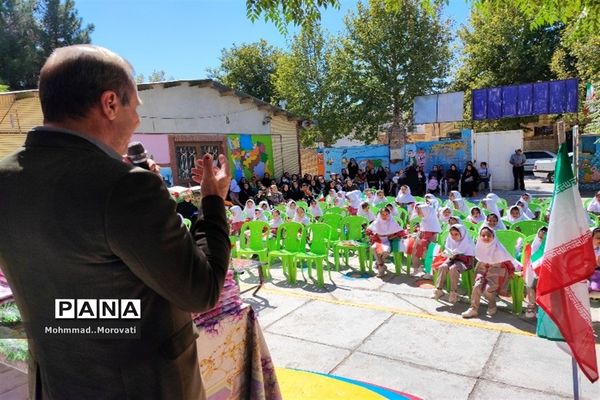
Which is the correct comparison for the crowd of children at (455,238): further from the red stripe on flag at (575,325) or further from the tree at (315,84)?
the tree at (315,84)

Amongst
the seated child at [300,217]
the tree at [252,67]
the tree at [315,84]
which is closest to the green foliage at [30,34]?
the tree at [252,67]

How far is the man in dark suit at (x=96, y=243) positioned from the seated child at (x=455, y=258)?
16.7 feet

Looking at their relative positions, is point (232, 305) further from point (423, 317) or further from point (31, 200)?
point (423, 317)

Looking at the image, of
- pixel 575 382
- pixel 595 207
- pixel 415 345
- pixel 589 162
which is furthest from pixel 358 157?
pixel 575 382

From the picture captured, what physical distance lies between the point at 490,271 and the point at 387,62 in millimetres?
16273

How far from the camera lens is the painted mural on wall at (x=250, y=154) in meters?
16.8

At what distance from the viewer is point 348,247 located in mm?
7398

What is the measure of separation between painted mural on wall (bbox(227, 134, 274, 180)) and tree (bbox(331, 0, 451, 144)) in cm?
514

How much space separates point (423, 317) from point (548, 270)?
243 cm

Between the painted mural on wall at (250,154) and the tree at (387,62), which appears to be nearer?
the painted mural on wall at (250,154)

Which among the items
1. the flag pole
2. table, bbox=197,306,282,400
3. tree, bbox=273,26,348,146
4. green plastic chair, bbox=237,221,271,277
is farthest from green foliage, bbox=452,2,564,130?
table, bbox=197,306,282,400

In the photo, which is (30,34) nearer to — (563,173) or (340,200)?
(340,200)

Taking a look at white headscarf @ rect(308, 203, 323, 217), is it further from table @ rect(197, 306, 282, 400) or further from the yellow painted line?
table @ rect(197, 306, 282, 400)

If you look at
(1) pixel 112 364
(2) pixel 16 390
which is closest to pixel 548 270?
(1) pixel 112 364
